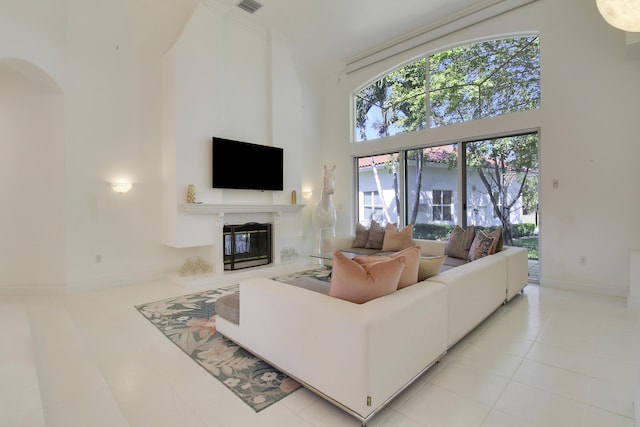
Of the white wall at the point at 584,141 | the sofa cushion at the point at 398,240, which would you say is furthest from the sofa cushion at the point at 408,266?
the white wall at the point at 584,141

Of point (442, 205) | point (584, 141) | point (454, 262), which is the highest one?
point (584, 141)

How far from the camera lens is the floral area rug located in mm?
1976

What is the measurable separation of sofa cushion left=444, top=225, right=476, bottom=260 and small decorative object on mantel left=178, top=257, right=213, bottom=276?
3.69 metres

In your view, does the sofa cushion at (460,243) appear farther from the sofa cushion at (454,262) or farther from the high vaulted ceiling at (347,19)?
the high vaulted ceiling at (347,19)

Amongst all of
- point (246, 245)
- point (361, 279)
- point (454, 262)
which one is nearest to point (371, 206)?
point (246, 245)

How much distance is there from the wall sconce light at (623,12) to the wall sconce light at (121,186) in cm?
525

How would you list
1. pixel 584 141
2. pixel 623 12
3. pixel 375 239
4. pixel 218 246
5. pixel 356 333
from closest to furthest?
1. pixel 356 333
2. pixel 623 12
3. pixel 584 141
4. pixel 218 246
5. pixel 375 239

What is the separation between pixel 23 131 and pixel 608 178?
297 inches

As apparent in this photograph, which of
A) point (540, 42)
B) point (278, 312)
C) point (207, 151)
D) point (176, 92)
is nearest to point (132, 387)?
point (278, 312)

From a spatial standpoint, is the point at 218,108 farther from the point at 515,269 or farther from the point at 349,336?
the point at 515,269

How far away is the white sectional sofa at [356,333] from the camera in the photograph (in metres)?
1.58

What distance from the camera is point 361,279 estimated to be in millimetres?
1875

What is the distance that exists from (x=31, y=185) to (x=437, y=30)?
21.4 feet

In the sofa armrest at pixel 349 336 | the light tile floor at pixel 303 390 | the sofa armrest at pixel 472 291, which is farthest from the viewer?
the sofa armrest at pixel 472 291
